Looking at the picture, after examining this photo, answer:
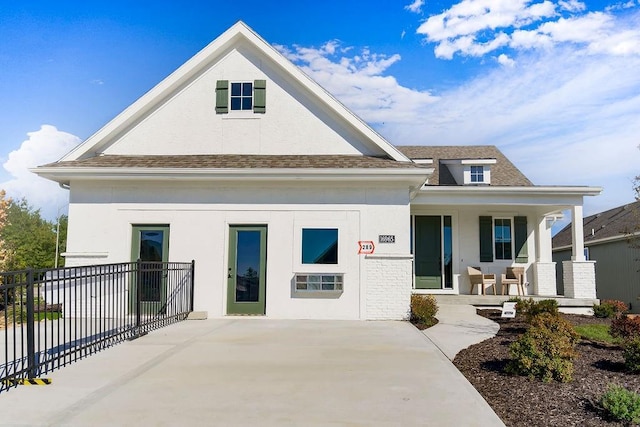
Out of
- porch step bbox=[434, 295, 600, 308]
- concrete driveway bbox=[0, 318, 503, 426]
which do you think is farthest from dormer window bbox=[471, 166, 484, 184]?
concrete driveway bbox=[0, 318, 503, 426]

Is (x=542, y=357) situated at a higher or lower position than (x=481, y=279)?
lower

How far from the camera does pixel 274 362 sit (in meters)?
7.29

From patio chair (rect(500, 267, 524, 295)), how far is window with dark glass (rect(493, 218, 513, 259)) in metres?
0.56

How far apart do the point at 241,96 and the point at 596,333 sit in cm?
1024

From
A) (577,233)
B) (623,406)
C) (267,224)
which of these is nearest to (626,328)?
(623,406)

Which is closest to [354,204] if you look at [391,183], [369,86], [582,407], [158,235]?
[391,183]

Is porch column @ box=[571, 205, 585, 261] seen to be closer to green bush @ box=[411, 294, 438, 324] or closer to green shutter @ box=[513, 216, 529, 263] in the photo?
green shutter @ box=[513, 216, 529, 263]

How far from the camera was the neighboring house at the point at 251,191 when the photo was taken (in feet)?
39.8

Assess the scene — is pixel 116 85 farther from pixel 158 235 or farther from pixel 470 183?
pixel 470 183

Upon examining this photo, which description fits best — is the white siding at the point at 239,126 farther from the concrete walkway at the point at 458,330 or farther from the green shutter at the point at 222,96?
the concrete walkway at the point at 458,330

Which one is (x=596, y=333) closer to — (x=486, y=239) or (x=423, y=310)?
(x=423, y=310)

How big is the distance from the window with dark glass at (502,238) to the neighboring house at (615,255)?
191 inches

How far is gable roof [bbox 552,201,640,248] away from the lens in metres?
22.0

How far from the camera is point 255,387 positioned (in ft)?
19.6
